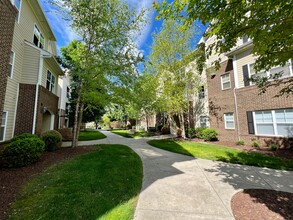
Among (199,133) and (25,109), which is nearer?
(25,109)

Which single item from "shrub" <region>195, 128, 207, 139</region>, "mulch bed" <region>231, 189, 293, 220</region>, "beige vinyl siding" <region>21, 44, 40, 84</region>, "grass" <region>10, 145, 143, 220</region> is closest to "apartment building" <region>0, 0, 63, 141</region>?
"beige vinyl siding" <region>21, 44, 40, 84</region>

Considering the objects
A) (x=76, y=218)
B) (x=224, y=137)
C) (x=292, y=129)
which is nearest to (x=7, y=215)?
(x=76, y=218)

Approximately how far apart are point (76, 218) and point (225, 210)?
3119 mm

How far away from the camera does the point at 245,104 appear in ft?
36.9

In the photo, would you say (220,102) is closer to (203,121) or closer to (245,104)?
(245,104)

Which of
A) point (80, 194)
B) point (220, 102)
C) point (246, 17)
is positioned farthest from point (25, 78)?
point (220, 102)

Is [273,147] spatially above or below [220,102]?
below

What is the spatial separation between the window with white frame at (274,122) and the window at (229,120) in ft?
6.21

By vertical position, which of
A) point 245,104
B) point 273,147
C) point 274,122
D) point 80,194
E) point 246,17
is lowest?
point 80,194

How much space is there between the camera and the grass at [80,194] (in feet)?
9.71

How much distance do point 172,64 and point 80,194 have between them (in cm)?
1279

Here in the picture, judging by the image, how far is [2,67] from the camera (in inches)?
193

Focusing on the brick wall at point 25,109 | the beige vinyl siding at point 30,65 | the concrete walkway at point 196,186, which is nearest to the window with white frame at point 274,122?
the concrete walkway at point 196,186

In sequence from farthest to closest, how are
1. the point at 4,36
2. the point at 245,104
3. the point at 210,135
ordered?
the point at 210,135 < the point at 245,104 < the point at 4,36
